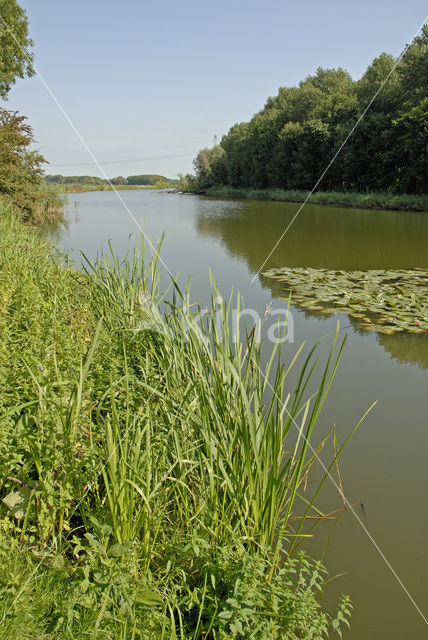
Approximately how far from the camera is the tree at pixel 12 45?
15.4m

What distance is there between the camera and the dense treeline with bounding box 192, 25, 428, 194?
21453mm

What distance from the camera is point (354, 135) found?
2366 cm

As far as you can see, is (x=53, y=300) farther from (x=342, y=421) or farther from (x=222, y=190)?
(x=222, y=190)

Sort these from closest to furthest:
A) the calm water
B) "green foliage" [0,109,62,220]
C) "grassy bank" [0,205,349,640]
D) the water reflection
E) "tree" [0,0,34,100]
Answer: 1. "grassy bank" [0,205,349,640]
2. the calm water
3. the water reflection
4. "green foliage" [0,109,62,220]
5. "tree" [0,0,34,100]

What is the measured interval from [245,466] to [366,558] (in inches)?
30.7

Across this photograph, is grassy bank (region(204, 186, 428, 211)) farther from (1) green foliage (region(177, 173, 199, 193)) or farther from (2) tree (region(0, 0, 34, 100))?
(1) green foliage (region(177, 173, 199, 193))

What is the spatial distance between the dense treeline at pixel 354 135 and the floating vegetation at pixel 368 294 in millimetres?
10413

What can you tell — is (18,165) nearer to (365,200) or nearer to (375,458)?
(375,458)

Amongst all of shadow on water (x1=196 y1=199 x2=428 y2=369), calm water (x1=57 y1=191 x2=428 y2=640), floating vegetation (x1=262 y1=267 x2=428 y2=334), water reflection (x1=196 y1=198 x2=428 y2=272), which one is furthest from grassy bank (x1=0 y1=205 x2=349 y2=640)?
water reflection (x1=196 y1=198 x2=428 y2=272)

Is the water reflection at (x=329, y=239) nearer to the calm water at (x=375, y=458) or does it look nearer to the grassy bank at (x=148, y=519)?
the calm water at (x=375, y=458)

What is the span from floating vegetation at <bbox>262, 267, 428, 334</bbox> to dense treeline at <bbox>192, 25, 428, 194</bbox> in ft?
34.2

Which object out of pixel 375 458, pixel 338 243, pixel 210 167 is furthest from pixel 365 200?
pixel 210 167

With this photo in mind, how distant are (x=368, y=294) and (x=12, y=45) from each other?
16236 mm

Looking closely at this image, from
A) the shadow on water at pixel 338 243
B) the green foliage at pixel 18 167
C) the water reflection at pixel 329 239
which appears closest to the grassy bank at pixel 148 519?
the shadow on water at pixel 338 243
